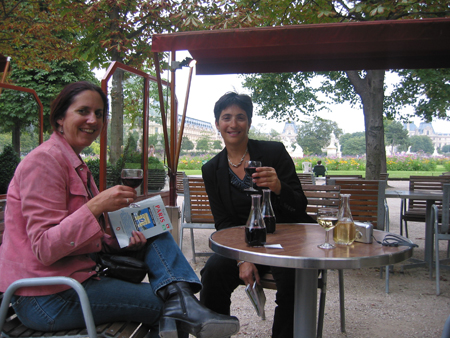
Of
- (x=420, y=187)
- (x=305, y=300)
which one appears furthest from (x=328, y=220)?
(x=420, y=187)

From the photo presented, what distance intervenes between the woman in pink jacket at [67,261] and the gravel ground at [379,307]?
4.71ft

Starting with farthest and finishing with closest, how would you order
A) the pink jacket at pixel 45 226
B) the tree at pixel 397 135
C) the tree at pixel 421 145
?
the tree at pixel 421 145, the tree at pixel 397 135, the pink jacket at pixel 45 226

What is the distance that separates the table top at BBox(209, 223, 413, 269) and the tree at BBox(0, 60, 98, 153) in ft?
62.0

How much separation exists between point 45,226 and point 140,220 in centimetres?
56

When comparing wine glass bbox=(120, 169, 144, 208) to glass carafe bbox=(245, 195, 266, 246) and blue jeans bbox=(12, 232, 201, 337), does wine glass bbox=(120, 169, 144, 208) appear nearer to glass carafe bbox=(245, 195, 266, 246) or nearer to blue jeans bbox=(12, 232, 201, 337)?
blue jeans bbox=(12, 232, 201, 337)

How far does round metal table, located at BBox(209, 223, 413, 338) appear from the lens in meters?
1.56

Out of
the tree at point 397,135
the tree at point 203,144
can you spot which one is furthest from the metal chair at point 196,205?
the tree at point 397,135

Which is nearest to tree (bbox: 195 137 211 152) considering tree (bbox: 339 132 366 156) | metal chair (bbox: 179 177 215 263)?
tree (bbox: 339 132 366 156)

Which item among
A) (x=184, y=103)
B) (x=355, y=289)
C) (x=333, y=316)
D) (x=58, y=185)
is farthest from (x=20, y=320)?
(x=184, y=103)

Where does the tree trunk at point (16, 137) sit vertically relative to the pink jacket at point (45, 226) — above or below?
above

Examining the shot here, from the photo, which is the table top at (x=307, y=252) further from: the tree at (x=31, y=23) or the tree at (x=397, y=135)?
the tree at (x=397, y=135)

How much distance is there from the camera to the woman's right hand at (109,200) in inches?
64.3

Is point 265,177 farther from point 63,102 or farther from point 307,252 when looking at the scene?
point 63,102

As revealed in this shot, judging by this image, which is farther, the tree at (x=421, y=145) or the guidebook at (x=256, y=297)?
the tree at (x=421, y=145)
